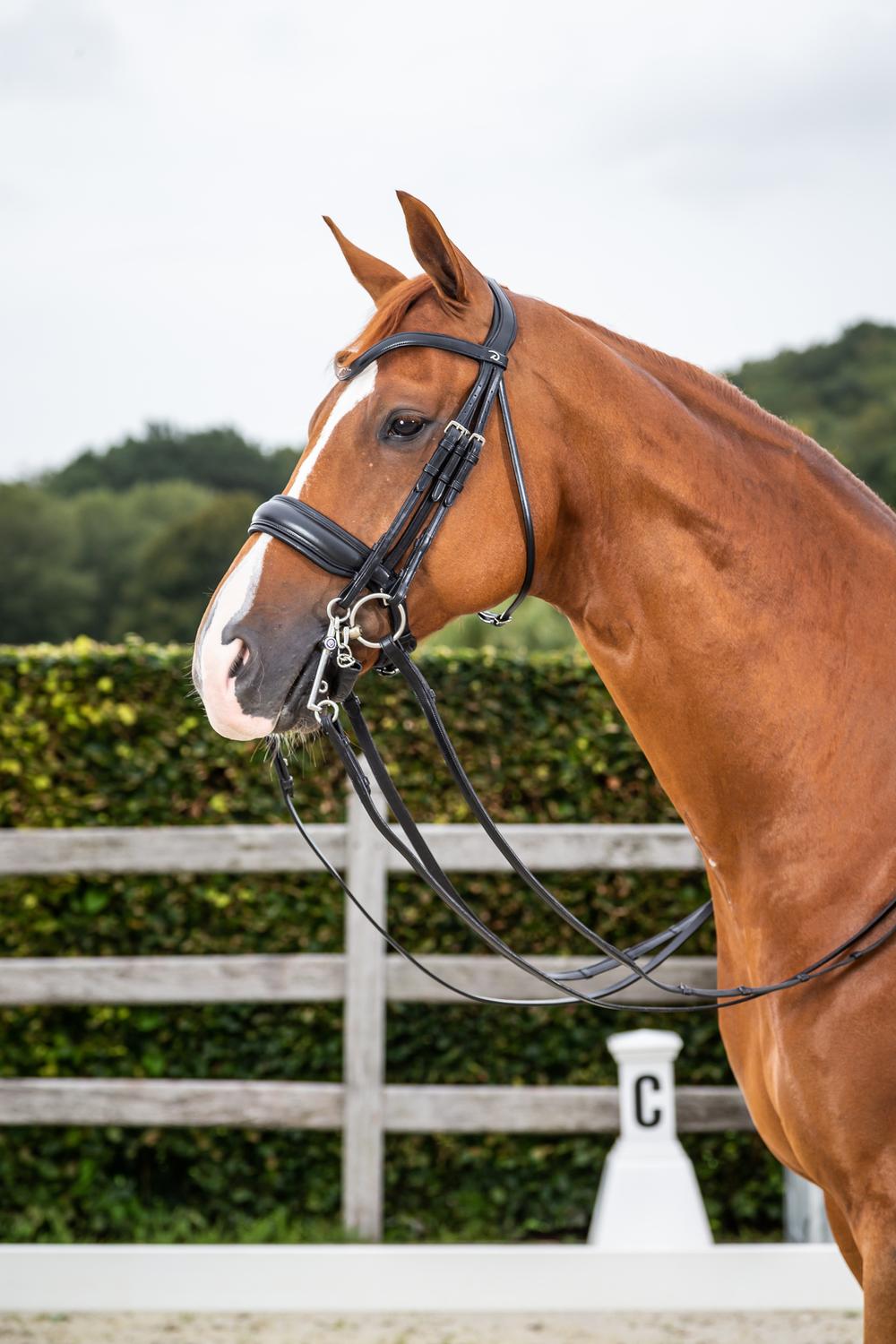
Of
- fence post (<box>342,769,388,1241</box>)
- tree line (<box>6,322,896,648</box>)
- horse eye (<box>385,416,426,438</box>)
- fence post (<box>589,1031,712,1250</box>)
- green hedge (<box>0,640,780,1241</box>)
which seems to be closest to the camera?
horse eye (<box>385,416,426,438</box>)

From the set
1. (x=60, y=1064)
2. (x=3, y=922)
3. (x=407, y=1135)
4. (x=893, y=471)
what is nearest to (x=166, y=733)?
(x=3, y=922)

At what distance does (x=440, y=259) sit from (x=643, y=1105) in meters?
2.98

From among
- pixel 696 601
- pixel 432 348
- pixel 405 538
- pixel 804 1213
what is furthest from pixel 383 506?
pixel 804 1213

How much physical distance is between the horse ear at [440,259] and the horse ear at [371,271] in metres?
0.32

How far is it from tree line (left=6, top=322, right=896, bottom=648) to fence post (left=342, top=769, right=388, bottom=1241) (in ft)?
53.6

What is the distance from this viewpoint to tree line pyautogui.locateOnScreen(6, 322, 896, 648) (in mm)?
22594

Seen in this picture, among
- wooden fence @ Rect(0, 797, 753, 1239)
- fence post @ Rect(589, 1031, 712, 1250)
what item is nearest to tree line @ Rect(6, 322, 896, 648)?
wooden fence @ Rect(0, 797, 753, 1239)

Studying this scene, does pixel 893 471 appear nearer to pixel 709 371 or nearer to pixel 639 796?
pixel 639 796

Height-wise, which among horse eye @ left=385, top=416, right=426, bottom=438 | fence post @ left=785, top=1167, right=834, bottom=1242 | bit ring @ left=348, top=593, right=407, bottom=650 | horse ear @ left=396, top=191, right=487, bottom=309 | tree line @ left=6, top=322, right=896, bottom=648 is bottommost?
fence post @ left=785, top=1167, right=834, bottom=1242

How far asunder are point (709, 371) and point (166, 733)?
3034 millimetres

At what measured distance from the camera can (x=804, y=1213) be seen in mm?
3928

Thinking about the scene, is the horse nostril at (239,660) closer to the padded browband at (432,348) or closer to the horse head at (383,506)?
the horse head at (383,506)

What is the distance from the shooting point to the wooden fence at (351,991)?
403 centimetres

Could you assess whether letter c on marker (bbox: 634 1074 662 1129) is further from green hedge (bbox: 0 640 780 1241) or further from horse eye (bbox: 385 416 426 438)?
horse eye (bbox: 385 416 426 438)
